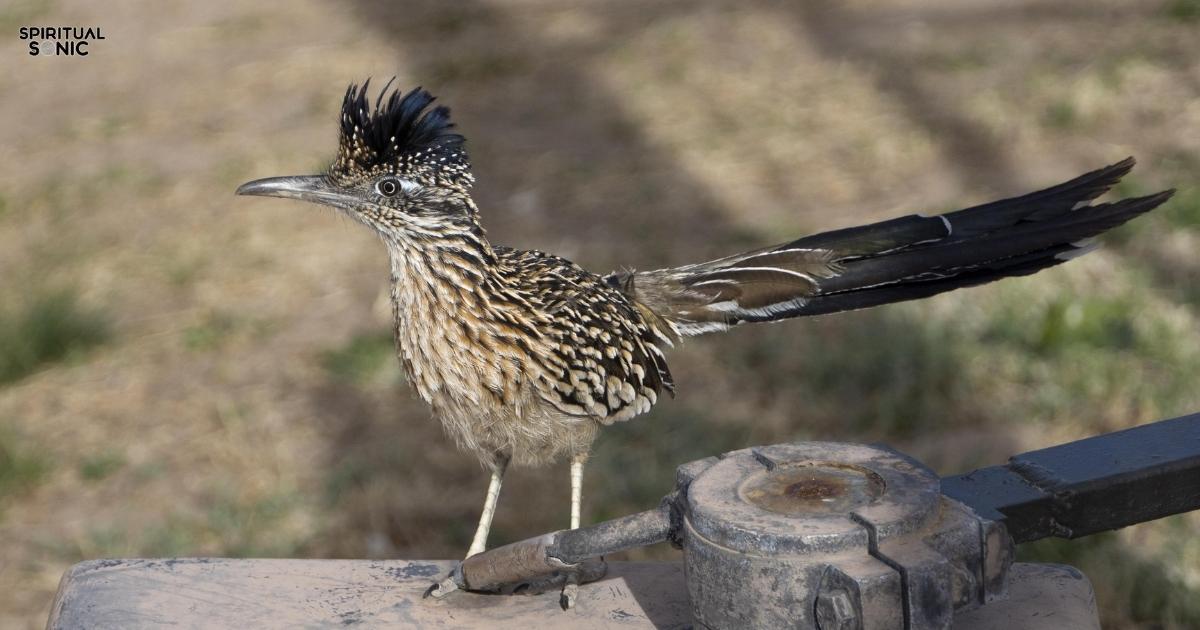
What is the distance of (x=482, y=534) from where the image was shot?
364 cm

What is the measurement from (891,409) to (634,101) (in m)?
3.93

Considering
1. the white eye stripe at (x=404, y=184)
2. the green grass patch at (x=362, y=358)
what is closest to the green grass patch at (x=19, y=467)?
the green grass patch at (x=362, y=358)

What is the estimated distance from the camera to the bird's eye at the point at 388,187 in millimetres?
3484

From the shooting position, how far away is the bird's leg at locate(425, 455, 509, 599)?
3.20 meters

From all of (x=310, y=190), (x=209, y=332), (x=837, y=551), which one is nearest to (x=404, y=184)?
(x=310, y=190)

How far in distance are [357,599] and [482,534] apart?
1.66ft

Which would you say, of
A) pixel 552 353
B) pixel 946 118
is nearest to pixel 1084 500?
pixel 552 353

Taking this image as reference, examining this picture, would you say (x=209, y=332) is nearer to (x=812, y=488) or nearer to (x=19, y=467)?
(x=19, y=467)

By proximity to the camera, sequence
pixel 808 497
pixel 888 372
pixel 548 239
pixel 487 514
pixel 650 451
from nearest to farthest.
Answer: pixel 808 497 → pixel 487 514 → pixel 650 451 → pixel 888 372 → pixel 548 239

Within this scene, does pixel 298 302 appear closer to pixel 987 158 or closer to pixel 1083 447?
pixel 987 158

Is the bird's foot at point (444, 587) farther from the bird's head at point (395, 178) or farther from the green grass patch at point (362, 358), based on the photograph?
the green grass patch at point (362, 358)

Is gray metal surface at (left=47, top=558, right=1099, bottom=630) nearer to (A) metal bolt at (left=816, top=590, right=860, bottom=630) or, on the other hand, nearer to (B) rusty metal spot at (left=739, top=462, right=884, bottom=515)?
(B) rusty metal spot at (left=739, top=462, right=884, bottom=515)

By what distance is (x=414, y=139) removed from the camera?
348cm

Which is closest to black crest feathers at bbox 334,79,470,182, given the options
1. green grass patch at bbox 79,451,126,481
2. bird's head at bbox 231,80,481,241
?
bird's head at bbox 231,80,481,241
